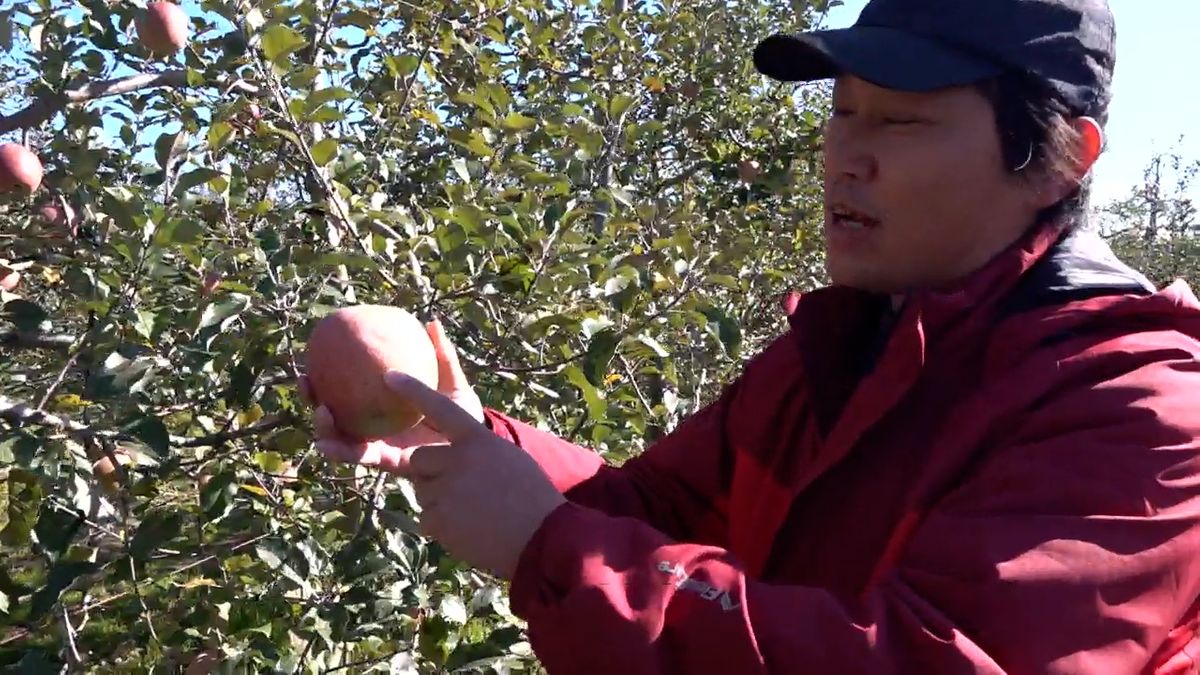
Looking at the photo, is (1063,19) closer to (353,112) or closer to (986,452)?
(986,452)

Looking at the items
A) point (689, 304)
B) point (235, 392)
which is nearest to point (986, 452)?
point (235, 392)

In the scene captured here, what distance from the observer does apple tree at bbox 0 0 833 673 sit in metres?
1.83

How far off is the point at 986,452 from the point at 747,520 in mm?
324

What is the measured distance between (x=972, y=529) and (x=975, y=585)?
47mm

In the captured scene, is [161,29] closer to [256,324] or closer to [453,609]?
[256,324]

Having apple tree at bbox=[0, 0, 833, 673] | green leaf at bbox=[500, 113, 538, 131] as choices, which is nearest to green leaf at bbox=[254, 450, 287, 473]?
apple tree at bbox=[0, 0, 833, 673]

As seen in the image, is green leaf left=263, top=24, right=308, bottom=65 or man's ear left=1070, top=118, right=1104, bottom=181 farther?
green leaf left=263, top=24, right=308, bottom=65

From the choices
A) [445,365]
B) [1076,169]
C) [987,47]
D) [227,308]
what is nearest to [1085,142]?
[1076,169]

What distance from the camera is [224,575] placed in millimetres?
2133

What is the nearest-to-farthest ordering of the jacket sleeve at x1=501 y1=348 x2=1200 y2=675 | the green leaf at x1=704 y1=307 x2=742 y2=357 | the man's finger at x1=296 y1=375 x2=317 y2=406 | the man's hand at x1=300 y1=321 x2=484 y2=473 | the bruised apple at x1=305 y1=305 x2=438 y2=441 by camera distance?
the jacket sleeve at x1=501 y1=348 x2=1200 y2=675 → the man's hand at x1=300 y1=321 x2=484 y2=473 → the bruised apple at x1=305 y1=305 x2=438 y2=441 → the man's finger at x1=296 y1=375 x2=317 y2=406 → the green leaf at x1=704 y1=307 x2=742 y2=357

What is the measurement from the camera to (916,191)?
116cm

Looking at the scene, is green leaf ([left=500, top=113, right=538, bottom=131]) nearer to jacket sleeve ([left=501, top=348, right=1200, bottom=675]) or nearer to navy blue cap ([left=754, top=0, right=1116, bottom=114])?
Result: navy blue cap ([left=754, top=0, right=1116, bottom=114])

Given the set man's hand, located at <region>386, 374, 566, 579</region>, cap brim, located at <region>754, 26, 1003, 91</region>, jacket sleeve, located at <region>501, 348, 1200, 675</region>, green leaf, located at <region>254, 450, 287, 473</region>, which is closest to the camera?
jacket sleeve, located at <region>501, 348, 1200, 675</region>

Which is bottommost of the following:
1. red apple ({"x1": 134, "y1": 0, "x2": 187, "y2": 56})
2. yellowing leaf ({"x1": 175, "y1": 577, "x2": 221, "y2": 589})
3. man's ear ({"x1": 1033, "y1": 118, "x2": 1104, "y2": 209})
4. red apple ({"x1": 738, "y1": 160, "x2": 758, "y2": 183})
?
yellowing leaf ({"x1": 175, "y1": 577, "x2": 221, "y2": 589})
